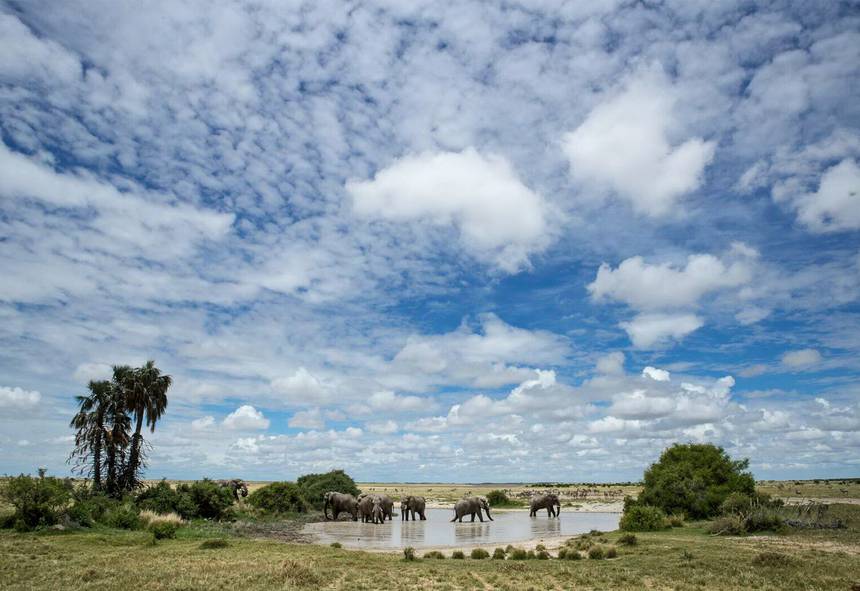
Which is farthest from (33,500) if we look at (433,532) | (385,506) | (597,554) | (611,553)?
(611,553)

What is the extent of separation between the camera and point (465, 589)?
1738cm

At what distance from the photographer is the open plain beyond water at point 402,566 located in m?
17.6

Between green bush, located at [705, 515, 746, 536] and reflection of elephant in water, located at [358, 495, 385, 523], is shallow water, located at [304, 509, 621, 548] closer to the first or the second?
reflection of elephant in water, located at [358, 495, 385, 523]

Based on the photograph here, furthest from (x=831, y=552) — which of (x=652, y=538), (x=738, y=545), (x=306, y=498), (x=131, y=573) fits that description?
(x=306, y=498)

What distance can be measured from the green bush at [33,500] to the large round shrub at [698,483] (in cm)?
3606

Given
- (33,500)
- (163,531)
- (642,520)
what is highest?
Answer: (33,500)


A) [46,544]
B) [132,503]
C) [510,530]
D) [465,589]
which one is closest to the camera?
[465,589]

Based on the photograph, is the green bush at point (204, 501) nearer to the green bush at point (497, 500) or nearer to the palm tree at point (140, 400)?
the palm tree at point (140, 400)

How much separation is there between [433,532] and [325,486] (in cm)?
2270

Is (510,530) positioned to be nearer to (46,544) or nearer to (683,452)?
(683,452)

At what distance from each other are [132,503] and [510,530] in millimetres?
24226

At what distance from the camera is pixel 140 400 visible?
41.4 metres

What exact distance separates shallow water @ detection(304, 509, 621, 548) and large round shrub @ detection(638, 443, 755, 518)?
13.8 ft

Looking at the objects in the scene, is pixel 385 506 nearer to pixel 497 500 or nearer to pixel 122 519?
pixel 122 519
